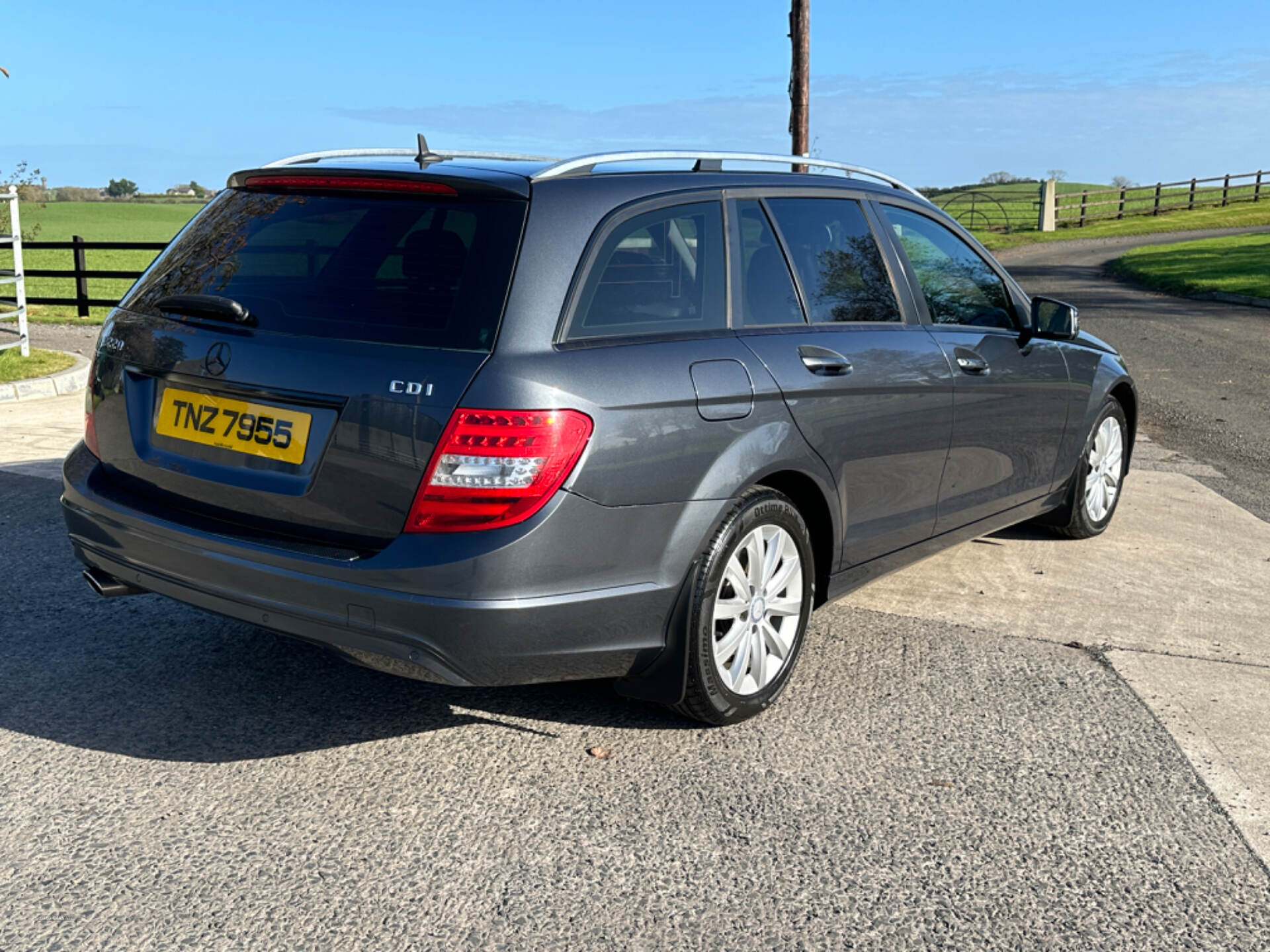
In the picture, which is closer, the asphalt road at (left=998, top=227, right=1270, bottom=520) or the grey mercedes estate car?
the grey mercedes estate car

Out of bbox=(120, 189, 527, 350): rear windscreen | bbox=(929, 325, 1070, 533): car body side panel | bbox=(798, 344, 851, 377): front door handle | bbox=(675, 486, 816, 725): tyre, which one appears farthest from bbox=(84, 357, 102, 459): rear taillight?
bbox=(929, 325, 1070, 533): car body side panel

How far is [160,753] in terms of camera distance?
3.71 m

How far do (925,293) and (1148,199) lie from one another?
53488 mm

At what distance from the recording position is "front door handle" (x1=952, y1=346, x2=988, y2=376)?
4.90 m

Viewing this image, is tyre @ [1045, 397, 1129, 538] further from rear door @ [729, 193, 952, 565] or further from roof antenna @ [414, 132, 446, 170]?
roof antenna @ [414, 132, 446, 170]

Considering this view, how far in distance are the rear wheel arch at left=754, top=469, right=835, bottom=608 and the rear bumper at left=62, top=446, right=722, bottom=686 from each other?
436 mm

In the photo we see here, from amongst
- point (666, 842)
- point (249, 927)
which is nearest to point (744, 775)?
point (666, 842)

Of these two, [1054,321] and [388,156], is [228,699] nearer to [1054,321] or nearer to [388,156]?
[388,156]

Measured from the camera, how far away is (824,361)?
4.15 m

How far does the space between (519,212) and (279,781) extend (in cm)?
174

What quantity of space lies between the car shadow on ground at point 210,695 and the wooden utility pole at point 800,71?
13991 mm

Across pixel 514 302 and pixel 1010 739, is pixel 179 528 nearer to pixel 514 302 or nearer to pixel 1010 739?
pixel 514 302

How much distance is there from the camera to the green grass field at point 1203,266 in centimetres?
Result: 2291

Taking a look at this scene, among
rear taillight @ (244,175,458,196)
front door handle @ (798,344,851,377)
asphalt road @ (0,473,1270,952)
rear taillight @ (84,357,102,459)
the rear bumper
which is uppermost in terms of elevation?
rear taillight @ (244,175,458,196)
